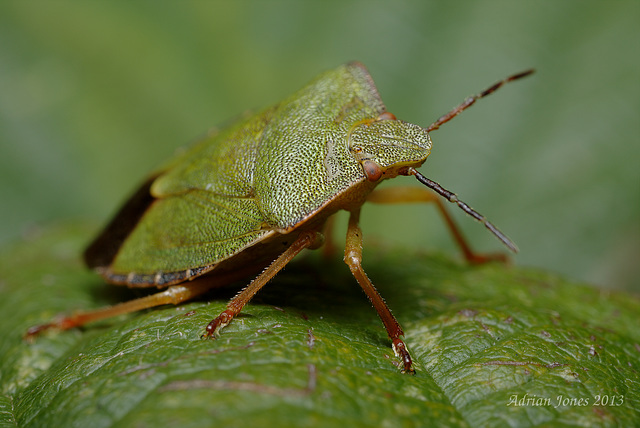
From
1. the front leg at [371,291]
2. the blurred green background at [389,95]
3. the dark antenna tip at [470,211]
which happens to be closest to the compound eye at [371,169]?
the dark antenna tip at [470,211]

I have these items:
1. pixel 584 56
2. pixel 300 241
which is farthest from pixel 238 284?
pixel 584 56

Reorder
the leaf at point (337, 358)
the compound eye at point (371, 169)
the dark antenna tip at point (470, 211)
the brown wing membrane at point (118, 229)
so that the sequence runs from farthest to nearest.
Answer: the brown wing membrane at point (118, 229), the compound eye at point (371, 169), the dark antenna tip at point (470, 211), the leaf at point (337, 358)

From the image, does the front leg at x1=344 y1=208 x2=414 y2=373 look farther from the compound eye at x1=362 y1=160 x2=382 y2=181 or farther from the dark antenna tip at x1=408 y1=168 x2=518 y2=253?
the dark antenna tip at x1=408 y1=168 x2=518 y2=253

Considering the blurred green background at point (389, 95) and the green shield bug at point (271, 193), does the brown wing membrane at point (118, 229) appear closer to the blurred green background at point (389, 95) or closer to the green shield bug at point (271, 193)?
the green shield bug at point (271, 193)

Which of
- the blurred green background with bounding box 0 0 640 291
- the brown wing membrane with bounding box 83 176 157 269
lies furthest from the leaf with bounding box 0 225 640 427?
the blurred green background with bounding box 0 0 640 291

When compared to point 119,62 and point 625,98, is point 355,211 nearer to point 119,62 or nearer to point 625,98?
point 625,98
